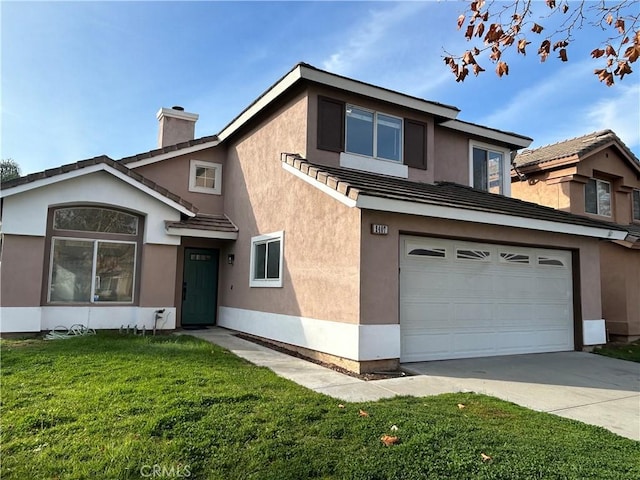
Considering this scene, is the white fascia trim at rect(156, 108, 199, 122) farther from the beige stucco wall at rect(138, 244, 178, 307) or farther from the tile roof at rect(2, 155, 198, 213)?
the beige stucco wall at rect(138, 244, 178, 307)

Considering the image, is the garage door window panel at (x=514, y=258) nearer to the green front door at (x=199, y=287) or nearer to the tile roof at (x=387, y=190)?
the tile roof at (x=387, y=190)

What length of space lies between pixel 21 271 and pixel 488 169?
12.9 m

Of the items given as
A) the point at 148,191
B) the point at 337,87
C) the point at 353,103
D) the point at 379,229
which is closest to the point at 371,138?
the point at 353,103

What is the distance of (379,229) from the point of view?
7992 millimetres

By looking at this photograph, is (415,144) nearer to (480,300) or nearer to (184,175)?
(480,300)

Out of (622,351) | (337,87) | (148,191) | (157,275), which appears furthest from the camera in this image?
(157,275)

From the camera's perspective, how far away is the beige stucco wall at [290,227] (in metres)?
8.32

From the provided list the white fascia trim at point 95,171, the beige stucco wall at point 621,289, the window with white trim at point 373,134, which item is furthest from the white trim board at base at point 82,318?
the beige stucco wall at point 621,289

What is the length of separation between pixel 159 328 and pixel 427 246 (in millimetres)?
7188

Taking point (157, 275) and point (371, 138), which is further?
point (157, 275)

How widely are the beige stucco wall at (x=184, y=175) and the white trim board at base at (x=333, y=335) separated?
454cm

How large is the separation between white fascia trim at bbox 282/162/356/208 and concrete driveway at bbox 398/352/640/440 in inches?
121

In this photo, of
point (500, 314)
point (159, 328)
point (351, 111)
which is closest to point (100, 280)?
point (159, 328)

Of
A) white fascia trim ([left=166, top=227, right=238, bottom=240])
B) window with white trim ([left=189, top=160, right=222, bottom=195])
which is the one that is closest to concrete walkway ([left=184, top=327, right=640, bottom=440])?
white fascia trim ([left=166, top=227, right=238, bottom=240])
